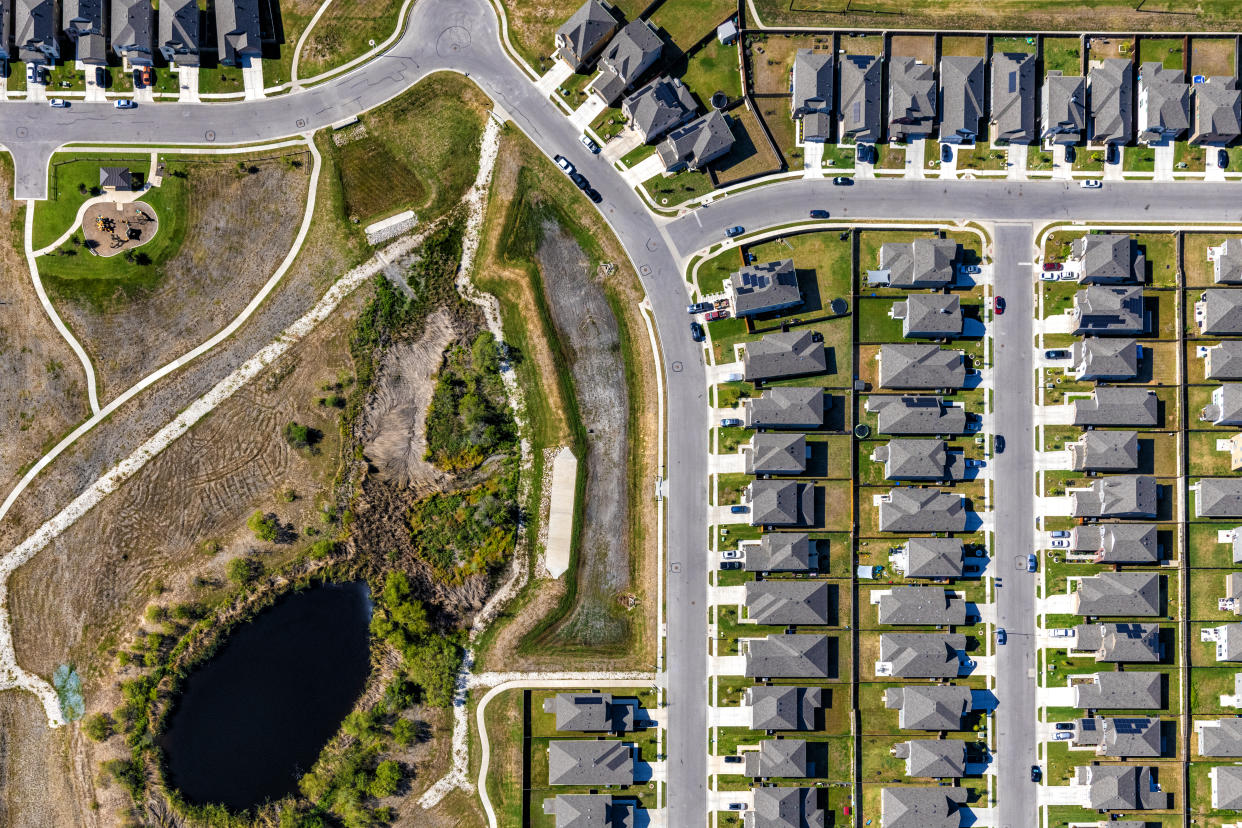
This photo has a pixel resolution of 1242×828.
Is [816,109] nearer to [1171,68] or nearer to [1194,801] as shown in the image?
[1171,68]

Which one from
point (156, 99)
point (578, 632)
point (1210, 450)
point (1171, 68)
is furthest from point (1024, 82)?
point (156, 99)

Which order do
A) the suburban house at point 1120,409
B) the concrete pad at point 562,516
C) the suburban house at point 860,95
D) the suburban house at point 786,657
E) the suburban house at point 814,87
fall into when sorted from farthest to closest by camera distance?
the concrete pad at point 562,516 → the suburban house at point 860,95 → the suburban house at point 814,87 → the suburban house at point 1120,409 → the suburban house at point 786,657

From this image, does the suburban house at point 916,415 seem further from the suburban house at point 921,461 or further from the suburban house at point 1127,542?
the suburban house at point 1127,542

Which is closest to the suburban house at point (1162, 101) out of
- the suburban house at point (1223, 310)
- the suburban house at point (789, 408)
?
the suburban house at point (1223, 310)

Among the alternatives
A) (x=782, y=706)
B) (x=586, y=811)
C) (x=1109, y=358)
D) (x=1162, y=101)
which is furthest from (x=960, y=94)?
(x=586, y=811)

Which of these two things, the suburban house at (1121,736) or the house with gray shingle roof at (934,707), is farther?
the suburban house at (1121,736)

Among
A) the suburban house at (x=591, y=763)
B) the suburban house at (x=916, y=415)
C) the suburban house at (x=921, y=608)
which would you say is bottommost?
the suburban house at (x=591, y=763)

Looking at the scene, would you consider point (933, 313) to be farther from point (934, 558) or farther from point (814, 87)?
point (814, 87)

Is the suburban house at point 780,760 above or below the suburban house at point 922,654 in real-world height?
below
